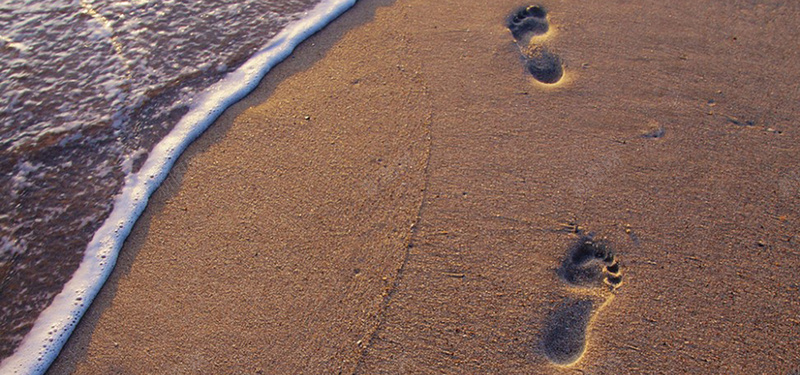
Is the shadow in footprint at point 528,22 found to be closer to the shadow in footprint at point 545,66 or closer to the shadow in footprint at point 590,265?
the shadow in footprint at point 545,66

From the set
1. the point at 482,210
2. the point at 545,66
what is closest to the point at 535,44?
the point at 545,66

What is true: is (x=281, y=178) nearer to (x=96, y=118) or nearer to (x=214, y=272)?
(x=214, y=272)

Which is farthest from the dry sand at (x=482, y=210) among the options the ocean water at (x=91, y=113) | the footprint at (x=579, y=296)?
the ocean water at (x=91, y=113)

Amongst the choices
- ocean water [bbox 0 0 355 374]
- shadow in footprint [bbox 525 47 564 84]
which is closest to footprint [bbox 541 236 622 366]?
shadow in footprint [bbox 525 47 564 84]

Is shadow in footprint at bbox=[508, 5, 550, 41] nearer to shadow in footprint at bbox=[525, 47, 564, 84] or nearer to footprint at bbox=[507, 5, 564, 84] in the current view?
footprint at bbox=[507, 5, 564, 84]

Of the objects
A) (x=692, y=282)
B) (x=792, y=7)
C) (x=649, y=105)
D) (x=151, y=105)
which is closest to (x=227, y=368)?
(x=151, y=105)

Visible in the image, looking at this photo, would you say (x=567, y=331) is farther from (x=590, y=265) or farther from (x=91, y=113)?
(x=91, y=113)
